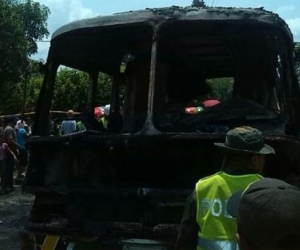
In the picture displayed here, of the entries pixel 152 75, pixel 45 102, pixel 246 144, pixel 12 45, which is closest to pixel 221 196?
pixel 246 144

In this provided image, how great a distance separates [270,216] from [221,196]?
169 centimetres

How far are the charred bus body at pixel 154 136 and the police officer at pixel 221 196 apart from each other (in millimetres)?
1810

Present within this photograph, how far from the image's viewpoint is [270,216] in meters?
2.04

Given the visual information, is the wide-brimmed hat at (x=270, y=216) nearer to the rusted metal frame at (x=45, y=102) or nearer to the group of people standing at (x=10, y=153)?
the rusted metal frame at (x=45, y=102)

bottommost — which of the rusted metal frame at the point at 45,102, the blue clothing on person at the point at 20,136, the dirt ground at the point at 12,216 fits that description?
the dirt ground at the point at 12,216

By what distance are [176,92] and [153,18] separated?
1280 mm

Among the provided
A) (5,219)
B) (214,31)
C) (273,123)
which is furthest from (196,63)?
(5,219)

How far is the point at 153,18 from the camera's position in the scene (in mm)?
6340

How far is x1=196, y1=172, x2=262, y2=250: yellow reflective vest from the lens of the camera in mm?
3746

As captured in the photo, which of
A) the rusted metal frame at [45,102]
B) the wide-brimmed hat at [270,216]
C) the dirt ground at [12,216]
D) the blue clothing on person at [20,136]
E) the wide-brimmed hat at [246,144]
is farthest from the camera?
the blue clothing on person at [20,136]

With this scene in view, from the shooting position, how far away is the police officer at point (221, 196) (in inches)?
148

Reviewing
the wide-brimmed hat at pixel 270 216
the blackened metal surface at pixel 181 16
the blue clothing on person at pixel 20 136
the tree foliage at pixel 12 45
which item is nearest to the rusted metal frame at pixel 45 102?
the blackened metal surface at pixel 181 16

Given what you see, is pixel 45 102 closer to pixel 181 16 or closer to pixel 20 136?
pixel 181 16

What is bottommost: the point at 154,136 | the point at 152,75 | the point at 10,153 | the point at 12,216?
the point at 12,216
